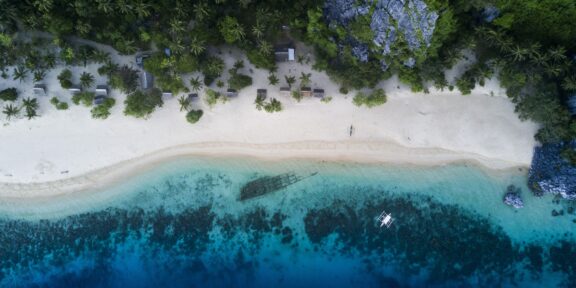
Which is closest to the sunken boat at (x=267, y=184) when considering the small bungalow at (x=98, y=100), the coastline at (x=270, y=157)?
the coastline at (x=270, y=157)

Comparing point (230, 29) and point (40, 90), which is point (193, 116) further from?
point (40, 90)

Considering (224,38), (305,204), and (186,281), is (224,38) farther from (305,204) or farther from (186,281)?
(186,281)

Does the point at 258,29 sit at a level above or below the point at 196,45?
above

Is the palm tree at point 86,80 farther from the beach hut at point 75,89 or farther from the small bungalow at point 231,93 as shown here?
the small bungalow at point 231,93

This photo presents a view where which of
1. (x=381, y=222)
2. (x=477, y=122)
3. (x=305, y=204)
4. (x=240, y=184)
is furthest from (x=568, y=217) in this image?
(x=240, y=184)

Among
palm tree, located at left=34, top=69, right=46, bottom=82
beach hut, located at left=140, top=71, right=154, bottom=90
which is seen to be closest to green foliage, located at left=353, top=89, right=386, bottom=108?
beach hut, located at left=140, top=71, right=154, bottom=90

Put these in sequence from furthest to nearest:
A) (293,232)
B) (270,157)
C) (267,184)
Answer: (293,232) → (267,184) → (270,157)

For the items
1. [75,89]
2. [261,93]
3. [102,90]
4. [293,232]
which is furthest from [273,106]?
[75,89]

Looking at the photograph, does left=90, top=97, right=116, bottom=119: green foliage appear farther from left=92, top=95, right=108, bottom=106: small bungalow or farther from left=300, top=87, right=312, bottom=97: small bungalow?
left=300, top=87, right=312, bottom=97: small bungalow
